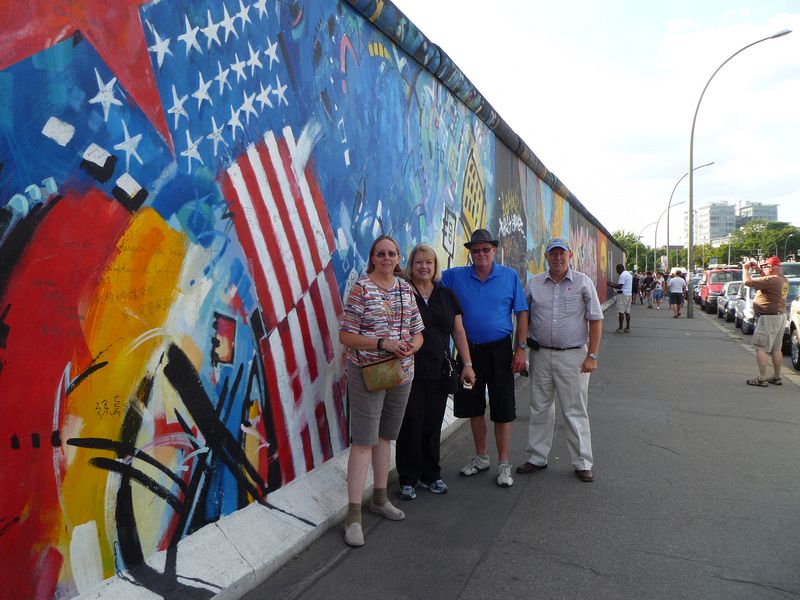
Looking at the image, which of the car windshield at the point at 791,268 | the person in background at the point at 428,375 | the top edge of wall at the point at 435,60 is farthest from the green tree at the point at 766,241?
the person in background at the point at 428,375

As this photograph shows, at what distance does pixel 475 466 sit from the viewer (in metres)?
5.03

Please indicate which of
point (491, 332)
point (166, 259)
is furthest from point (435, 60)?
point (166, 259)

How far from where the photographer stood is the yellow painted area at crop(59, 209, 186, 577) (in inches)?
99.6

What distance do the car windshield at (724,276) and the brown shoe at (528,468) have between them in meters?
28.1

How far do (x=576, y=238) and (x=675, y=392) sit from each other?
1316 centimetres

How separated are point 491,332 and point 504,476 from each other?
1.06 meters

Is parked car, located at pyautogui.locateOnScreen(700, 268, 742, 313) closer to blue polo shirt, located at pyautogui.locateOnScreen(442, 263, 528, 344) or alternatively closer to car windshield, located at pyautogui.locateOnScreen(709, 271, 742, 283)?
car windshield, located at pyautogui.locateOnScreen(709, 271, 742, 283)

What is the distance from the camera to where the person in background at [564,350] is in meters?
4.96

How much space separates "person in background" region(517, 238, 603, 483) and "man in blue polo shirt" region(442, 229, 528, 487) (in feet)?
0.87

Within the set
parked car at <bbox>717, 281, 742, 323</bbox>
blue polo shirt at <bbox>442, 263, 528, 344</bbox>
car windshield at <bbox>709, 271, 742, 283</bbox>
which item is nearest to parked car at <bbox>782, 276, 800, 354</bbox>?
parked car at <bbox>717, 281, 742, 323</bbox>

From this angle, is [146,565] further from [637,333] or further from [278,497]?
[637,333]

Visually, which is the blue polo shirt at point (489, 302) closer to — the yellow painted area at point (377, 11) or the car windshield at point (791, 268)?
the yellow painted area at point (377, 11)

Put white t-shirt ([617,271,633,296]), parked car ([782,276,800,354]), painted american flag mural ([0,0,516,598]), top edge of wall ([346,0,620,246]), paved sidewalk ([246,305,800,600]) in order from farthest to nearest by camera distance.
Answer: white t-shirt ([617,271,633,296])
parked car ([782,276,800,354])
top edge of wall ([346,0,620,246])
paved sidewalk ([246,305,800,600])
painted american flag mural ([0,0,516,598])

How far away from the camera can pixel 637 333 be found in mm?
17844
